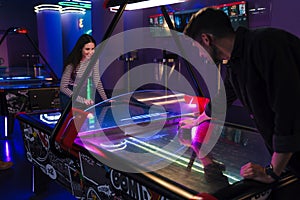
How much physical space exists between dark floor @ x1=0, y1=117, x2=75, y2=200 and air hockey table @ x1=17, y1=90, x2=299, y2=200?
9.7 inches

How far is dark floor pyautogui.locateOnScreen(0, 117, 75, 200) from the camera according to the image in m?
2.66

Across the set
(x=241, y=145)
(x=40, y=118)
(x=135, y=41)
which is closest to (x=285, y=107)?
(x=241, y=145)

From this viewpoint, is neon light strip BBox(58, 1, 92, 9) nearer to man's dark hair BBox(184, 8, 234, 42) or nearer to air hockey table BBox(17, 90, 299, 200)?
air hockey table BBox(17, 90, 299, 200)

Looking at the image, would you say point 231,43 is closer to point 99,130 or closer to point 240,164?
point 240,164

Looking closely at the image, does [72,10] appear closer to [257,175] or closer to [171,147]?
[171,147]

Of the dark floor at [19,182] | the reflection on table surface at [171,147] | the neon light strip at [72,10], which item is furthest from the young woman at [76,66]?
the neon light strip at [72,10]

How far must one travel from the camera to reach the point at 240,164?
1.51m

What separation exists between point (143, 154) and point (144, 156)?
4 cm

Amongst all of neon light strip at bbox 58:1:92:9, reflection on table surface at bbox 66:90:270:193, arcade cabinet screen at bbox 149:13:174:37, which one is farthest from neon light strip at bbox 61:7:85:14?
reflection on table surface at bbox 66:90:270:193

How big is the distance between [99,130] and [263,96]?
48.3 inches

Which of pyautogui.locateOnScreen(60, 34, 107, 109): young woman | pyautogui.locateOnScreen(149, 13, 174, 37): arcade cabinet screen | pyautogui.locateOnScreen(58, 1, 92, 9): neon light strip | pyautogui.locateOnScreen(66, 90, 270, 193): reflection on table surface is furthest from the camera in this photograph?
pyautogui.locateOnScreen(58, 1, 92, 9): neon light strip

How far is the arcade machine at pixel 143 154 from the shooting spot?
1214mm

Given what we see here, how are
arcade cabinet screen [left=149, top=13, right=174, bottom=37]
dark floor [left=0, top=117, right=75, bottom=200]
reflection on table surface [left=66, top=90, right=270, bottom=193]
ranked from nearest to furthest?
reflection on table surface [left=66, top=90, right=270, bottom=193] → dark floor [left=0, top=117, right=75, bottom=200] → arcade cabinet screen [left=149, top=13, right=174, bottom=37]

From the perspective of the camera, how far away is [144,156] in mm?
1621
